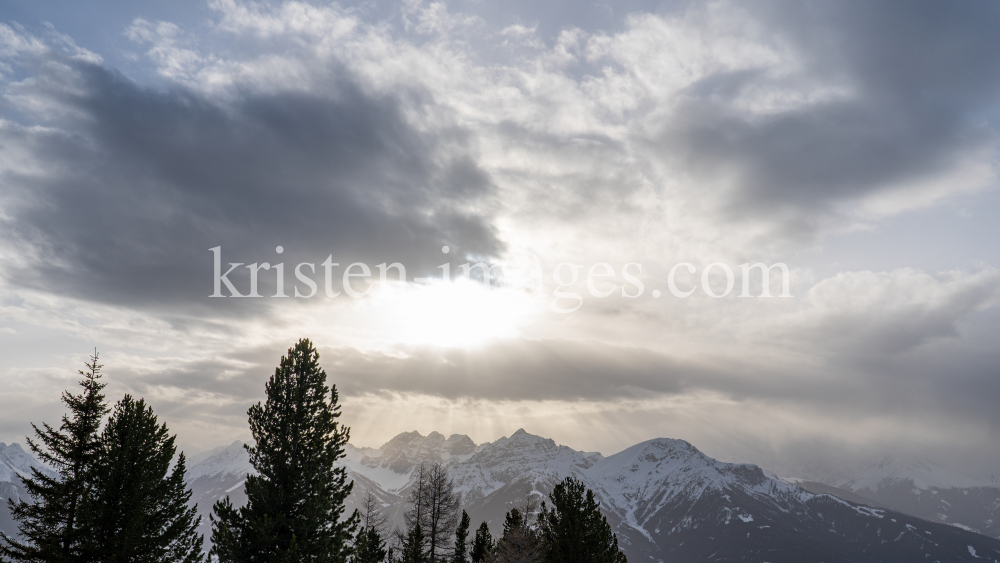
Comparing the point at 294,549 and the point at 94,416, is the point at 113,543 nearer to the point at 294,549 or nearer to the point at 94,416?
the point at 94,416

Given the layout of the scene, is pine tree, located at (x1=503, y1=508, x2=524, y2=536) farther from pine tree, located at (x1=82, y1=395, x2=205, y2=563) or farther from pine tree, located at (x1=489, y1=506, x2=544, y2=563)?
pine tree, located at (x1=82, y1=395, x2=205, y2=563)

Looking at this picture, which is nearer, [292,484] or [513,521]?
[292,484]

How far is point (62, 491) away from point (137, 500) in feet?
11.3

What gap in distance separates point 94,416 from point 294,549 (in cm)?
1287

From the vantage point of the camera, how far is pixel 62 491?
82.3 ft

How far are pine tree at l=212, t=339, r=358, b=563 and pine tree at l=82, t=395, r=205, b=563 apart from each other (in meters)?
2.72

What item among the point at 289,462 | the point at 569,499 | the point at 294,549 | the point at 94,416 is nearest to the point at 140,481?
the point at 94,416

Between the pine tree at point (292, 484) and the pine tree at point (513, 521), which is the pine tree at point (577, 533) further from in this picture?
the pine tree at point (292, 484)

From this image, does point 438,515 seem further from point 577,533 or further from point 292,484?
point 292,484

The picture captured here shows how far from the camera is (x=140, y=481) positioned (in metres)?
25.0

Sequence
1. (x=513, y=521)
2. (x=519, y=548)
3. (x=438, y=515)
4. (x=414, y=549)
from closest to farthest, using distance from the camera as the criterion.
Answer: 1. (x=519, y=548)
2. (x=414, y=549)
3. (x=513, y=521)
4. (x=438, y=515)

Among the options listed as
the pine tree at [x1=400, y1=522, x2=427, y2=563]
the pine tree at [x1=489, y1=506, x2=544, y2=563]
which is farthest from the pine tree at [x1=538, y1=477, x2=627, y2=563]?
the pine tree at [x1=400, y1=522, x2=427, y2=563]

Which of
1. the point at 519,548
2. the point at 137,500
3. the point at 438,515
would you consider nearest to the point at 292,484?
the point at 137,500

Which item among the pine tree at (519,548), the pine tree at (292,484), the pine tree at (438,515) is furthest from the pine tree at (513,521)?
the pine tree at (292,484)
